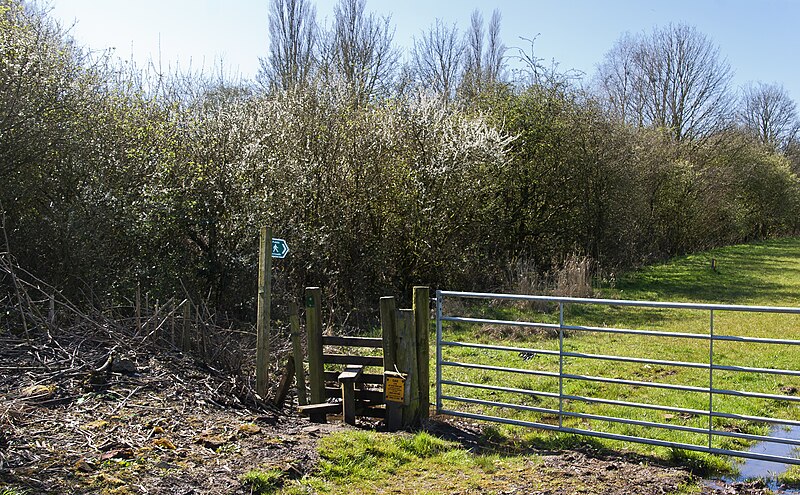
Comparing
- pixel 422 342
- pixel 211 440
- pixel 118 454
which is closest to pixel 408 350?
pixel 422 342

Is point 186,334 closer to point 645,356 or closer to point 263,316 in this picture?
point 263,316

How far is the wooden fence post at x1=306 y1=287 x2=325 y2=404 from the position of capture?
673 cm

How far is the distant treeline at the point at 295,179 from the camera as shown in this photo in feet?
34.8

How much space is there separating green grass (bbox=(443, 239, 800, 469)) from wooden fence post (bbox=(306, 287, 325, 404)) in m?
1.62

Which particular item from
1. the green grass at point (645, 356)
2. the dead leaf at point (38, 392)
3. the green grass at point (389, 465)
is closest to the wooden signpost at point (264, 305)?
the green grass at point (389, 465)

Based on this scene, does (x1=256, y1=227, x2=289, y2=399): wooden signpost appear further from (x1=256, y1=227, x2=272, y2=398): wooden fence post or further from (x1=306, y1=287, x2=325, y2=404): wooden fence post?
(x1=306, y1=287, x2=325, y2=404): wooden fence post

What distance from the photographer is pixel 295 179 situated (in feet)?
41.9

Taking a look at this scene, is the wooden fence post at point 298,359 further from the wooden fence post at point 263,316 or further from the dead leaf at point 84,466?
the dead leaf at point 84,466

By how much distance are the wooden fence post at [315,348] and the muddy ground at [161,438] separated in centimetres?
31

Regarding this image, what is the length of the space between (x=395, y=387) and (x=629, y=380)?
2.46 meters

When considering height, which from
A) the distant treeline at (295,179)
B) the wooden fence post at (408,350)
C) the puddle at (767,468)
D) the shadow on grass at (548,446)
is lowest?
the puddle at (767,468)

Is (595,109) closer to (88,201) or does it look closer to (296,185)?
(296,185)

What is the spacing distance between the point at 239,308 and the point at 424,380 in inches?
247

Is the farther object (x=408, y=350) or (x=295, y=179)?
(x=295, y=179)
